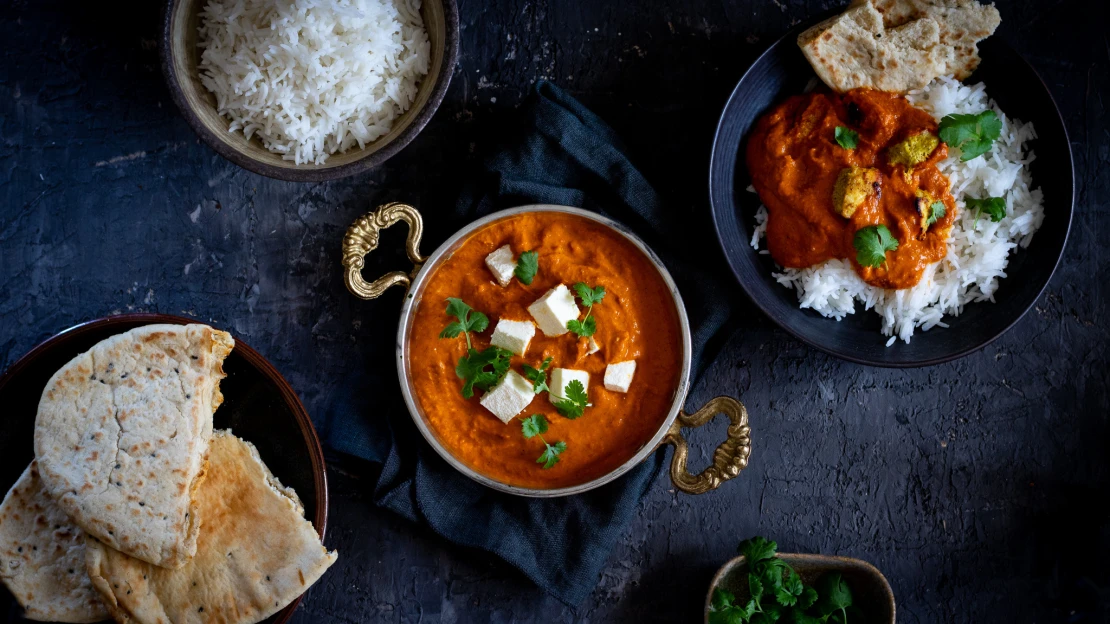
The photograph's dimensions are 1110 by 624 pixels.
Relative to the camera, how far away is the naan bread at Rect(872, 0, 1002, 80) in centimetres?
302

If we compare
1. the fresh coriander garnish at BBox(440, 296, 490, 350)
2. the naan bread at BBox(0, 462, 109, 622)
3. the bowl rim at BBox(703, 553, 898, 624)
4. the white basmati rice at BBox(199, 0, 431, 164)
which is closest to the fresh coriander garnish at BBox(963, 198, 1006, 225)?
the bowl rim at BBox(703, 553, 898, 624)

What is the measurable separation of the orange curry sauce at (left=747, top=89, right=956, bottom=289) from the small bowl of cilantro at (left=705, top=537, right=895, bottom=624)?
1.18 m

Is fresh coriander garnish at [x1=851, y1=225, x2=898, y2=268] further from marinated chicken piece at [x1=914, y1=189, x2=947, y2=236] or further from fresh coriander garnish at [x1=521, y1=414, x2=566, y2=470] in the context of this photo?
fresh coriander garnish at [x1=521, y1=414, x2=566, y2=470]

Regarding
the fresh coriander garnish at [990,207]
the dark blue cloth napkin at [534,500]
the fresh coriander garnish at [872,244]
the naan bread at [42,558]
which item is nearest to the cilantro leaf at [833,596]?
the dark blue cloth napkin at [534,500]

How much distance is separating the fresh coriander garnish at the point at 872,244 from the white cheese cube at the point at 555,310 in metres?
1.08

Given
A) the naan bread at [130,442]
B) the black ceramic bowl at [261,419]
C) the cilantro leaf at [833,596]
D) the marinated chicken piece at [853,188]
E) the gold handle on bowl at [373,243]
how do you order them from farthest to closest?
the cilantro leaf at [833,596], the gold handle on bowl at [373,243], the marinated chicken piece at [853,188], the black ceramic bowl at [261,419], the naan bread at [130,442]

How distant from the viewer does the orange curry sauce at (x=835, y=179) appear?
302 cm

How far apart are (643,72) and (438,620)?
2.46 meters

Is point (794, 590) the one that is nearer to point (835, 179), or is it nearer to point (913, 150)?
point (835, 179)

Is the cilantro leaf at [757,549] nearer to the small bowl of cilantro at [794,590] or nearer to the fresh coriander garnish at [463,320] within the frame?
the small bowl of cilantro at [794,590]

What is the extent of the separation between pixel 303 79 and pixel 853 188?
2.04 m

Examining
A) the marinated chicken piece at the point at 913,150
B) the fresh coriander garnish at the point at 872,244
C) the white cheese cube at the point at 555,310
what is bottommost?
the white cheese cube at the point at 555,310

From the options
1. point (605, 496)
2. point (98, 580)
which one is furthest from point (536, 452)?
point (98, 580)

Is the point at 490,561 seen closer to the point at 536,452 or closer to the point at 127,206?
the point at 536,452
